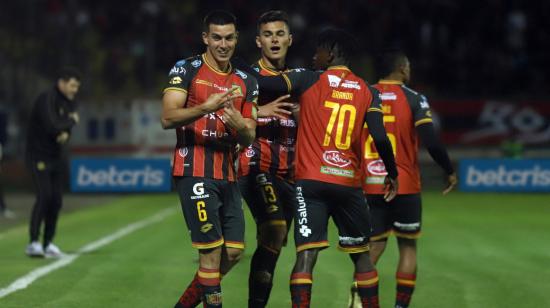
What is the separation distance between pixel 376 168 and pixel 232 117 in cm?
205

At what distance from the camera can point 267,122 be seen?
8.16 metres

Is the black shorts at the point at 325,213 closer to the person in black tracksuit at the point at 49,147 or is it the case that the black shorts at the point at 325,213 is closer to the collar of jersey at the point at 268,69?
the collar of jersey at the point at 268,69

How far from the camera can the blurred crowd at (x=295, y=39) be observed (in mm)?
33969

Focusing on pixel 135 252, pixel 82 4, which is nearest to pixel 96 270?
pixel 135 252

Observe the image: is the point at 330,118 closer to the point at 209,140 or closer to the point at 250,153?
the point at 209,140

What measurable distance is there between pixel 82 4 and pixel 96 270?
28103 mm

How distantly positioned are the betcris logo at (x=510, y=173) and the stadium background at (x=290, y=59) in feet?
1.12

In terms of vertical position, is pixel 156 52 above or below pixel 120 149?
above

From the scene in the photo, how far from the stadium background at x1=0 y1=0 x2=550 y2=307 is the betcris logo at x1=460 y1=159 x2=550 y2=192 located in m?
0.34

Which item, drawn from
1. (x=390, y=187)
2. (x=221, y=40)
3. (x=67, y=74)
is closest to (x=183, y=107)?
(x=221, y=40)

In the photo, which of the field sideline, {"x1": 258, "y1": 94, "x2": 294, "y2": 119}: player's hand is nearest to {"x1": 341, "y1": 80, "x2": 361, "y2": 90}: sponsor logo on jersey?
{"x1": 258, "y1": 94, "x2": 294, "y2": 119}: player's hand

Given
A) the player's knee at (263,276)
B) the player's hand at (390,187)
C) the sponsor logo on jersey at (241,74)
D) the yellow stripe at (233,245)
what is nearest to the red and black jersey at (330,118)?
the sponsor logo on jersey at (241,74)

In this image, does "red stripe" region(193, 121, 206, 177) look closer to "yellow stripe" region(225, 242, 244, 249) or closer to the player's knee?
"yellow stripe" region(225, 242, 244, 249)

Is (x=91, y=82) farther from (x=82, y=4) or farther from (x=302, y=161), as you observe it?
(x=302, y=161)
